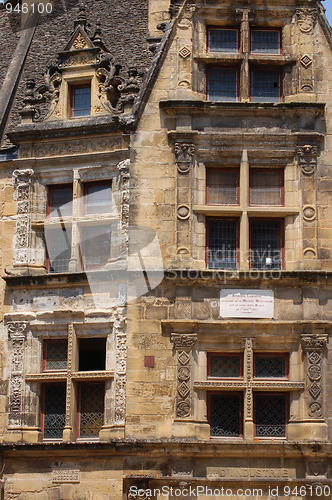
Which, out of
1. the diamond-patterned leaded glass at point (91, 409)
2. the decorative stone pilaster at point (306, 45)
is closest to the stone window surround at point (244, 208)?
the decorative stone pilaster at point (306, 45)

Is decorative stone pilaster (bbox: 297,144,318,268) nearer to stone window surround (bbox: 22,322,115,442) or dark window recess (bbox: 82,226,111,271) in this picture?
dark window recess (bbox: 82,226,111,271)

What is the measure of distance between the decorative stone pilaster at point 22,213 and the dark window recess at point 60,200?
464 mm

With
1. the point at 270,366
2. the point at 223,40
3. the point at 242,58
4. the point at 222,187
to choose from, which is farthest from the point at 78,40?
the point at 270,366

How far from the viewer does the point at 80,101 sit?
19.8 meters

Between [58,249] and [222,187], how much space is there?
3.59 meters

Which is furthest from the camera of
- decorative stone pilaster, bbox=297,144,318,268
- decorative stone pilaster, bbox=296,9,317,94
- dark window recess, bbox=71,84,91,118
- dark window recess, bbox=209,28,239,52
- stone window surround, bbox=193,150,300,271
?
dark window recess, bbox=71,84,91,118

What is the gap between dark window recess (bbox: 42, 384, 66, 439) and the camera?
1792cm

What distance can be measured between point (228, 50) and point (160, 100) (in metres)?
1.89

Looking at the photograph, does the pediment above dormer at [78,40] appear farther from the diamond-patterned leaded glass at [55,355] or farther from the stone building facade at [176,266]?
the diamond-patterned leaded glass at [55,355]

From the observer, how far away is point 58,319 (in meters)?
18.2

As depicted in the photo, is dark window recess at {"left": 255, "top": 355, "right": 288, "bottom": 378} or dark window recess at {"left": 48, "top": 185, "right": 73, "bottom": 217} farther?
dark window recess at {"left": 48, "top": 185, "right": 73, "bottom": 217}

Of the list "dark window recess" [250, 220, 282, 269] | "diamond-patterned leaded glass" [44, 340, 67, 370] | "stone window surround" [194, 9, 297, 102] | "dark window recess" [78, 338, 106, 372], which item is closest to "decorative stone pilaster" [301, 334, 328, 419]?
"dark window recess" [250, 220, 282, 269]

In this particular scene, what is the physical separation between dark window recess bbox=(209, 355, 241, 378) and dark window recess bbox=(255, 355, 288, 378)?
→ 0.36 m

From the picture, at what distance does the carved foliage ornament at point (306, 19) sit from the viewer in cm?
1883
